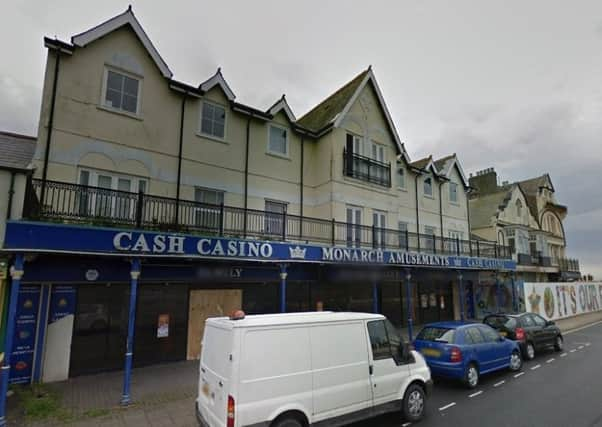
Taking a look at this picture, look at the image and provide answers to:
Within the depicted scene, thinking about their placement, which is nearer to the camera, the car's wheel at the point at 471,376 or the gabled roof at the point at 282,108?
the car's wheel at the point at 471,376

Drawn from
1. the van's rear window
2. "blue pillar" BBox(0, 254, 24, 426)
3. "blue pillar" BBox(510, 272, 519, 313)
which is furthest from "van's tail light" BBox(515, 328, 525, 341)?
"blue pillar" BBox(0, 254, 24, 426)

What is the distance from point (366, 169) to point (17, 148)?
1334 centimetres

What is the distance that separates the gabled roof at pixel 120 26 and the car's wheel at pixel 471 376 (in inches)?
512

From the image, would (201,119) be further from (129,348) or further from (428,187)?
(428,187)

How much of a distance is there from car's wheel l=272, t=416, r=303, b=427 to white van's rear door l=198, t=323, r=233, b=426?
0.83m

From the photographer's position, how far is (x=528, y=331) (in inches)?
456

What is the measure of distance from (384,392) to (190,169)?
9527 mm

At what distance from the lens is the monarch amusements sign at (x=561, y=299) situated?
21.4m

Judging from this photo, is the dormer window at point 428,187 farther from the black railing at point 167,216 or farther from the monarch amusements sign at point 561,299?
the monarch amusements sign at point 561,299

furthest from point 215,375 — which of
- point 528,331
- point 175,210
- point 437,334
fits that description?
point 528,331

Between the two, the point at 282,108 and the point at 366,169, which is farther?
the point at 366,169

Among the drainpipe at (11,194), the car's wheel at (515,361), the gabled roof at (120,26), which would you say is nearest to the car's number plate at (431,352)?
the car's wheel at (515,361)

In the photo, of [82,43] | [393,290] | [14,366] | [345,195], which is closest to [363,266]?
[345,195]

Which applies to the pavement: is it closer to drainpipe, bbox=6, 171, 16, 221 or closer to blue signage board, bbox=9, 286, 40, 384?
blue signage board, bbox=9, 286, 40, 384
